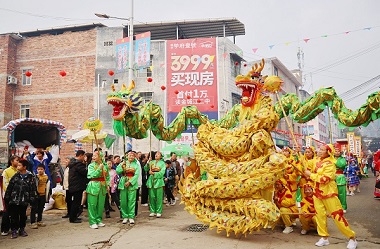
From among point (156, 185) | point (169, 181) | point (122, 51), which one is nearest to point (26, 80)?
point (122, 51)

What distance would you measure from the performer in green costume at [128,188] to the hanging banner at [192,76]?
12.1m

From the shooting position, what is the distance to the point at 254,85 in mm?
5844

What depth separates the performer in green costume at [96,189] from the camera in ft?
21.2

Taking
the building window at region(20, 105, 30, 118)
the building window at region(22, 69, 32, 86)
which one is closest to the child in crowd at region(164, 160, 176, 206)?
the building window at region(20, 105, 30, 118)

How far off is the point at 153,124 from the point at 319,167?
3283 mm

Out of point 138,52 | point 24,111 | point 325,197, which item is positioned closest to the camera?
point 325,197

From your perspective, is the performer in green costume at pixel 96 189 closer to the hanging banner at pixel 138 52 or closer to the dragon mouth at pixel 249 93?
the dragon mouth at pixel 249 93

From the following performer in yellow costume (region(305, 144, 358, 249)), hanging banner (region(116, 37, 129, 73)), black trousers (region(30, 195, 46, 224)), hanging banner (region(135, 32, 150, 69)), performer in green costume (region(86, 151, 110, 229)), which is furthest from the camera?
hanging banner (region(116, 37, 129, 73))

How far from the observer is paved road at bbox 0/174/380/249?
5094 millimetres

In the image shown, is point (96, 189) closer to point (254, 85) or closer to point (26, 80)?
point (254, 85)

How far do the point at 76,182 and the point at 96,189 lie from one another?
0.81 meters

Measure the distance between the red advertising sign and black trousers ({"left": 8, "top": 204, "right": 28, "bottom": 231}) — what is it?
1344 cm

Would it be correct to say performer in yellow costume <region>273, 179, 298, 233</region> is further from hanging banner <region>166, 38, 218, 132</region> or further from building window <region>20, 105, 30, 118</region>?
building window <region>20, 105, 30, 118</region>

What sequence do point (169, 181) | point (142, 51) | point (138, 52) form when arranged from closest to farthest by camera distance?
point (169, 181), point (142, 51), point (138, 52)
